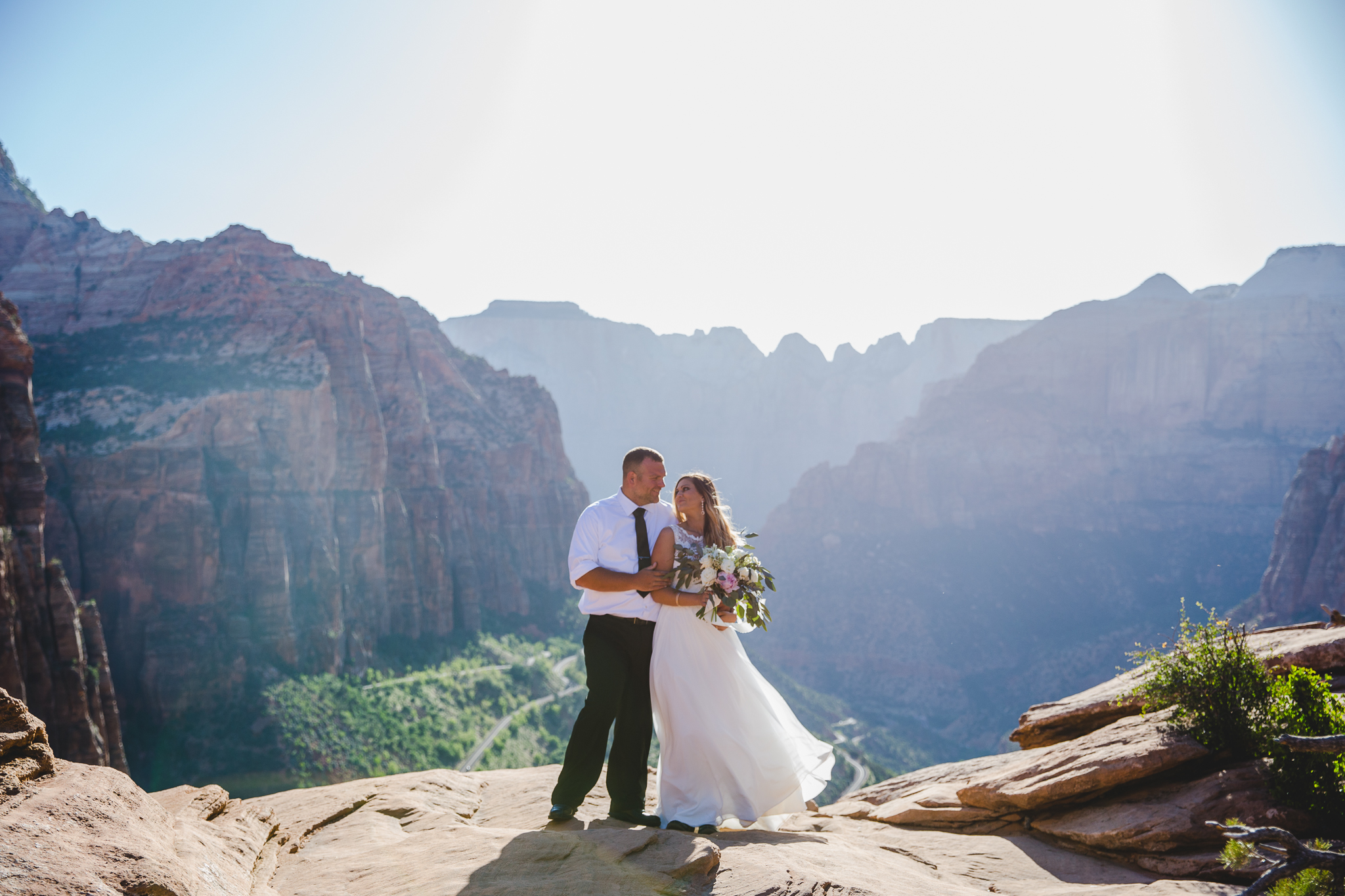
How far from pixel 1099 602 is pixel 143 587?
280 ft

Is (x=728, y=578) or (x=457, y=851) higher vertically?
(x=728, y=578)

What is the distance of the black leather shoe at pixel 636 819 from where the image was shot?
6086mm

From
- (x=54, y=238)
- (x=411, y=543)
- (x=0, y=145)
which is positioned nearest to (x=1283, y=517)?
(x=411, y=543)

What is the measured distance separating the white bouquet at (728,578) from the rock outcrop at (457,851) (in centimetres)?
180

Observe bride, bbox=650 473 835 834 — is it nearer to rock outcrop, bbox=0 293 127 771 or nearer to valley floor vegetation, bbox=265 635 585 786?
rock outcrop, bbox=0 293 127 771

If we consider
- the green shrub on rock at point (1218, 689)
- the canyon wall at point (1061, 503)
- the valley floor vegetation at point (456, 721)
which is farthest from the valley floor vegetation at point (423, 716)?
the canyon wall at point (1061, 503)

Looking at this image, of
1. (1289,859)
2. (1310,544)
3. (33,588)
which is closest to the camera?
(1289,859)

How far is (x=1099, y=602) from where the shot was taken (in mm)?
78188

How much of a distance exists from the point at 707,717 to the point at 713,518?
1.80 metres

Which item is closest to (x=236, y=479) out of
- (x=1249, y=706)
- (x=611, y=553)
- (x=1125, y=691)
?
(x=611, y=553)

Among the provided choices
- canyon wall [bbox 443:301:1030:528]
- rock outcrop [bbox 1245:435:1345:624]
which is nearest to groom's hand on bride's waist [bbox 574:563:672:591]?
rock outcrop [bbox 1245:435:1345:624]

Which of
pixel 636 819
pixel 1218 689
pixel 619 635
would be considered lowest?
pixel 636 819

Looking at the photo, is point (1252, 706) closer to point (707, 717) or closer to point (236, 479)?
point (707, 717)

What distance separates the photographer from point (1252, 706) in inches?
240
